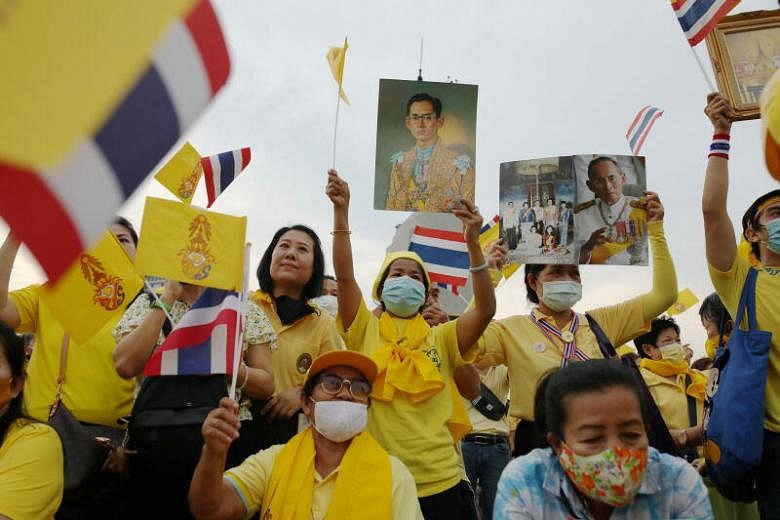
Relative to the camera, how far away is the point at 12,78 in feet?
3.27

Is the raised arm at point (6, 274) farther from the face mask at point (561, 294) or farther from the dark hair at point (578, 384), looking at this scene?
the face mask at point (561, 294)

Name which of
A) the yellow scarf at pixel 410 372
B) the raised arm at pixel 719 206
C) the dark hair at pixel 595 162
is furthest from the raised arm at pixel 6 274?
the raised arm at pixel 719 206

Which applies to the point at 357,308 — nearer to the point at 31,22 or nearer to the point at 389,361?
the point at 389,361

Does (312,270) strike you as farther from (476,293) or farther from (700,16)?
(700,16)

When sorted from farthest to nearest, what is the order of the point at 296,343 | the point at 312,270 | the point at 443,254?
1. the point at 443,254
2. the point at 312,270
3. the point at 296,343

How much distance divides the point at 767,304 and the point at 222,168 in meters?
3.65

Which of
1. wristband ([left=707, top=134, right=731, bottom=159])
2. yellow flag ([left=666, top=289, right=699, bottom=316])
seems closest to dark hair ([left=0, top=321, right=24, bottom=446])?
wristband ([left=707, top=134, right=731, bottom=159])

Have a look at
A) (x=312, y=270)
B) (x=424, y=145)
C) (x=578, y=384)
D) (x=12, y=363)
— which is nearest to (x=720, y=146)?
(x=424, y=145)

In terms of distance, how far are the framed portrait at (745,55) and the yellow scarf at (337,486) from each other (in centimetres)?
251

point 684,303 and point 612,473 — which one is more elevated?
point 684,303

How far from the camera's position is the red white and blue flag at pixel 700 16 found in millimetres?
3502

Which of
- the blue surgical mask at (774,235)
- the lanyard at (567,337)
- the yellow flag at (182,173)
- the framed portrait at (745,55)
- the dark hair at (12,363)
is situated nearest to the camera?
the dark hair at (12,363)

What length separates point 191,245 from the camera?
3.02 metres

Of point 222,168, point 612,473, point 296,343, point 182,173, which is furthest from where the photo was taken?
point 222,168
